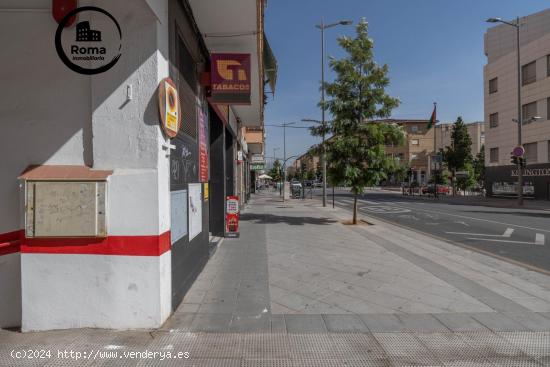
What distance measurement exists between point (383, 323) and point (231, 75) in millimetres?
4572

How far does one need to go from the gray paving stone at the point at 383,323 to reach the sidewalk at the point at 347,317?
0.5 inches

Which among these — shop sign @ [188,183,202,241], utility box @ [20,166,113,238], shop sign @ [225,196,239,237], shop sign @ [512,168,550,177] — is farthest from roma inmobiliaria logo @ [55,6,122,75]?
shop sign @ [512,168,550,177]

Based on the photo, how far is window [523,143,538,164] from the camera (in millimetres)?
31500

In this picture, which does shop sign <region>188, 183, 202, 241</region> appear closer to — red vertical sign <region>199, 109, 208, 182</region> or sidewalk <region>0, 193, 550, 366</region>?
red vertical sign <region>199, 109, 208, 182</region>

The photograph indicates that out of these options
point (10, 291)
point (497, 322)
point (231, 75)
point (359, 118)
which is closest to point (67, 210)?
point (10, 291)

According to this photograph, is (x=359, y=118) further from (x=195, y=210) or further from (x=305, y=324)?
(x=305, y=324)

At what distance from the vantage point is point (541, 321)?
4371mm

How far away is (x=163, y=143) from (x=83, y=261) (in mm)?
1533

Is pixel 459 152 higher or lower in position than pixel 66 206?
higher

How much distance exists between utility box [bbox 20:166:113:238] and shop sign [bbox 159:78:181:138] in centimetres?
91

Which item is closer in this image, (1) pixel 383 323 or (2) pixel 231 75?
(1) pixel 383 323

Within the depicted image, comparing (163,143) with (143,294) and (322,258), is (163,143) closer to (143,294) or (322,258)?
(143,294)

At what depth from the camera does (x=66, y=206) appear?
154 inches

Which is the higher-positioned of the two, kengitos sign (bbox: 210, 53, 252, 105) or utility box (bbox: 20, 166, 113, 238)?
kengitos sign (bbox: 210, 53, 252, 105)
